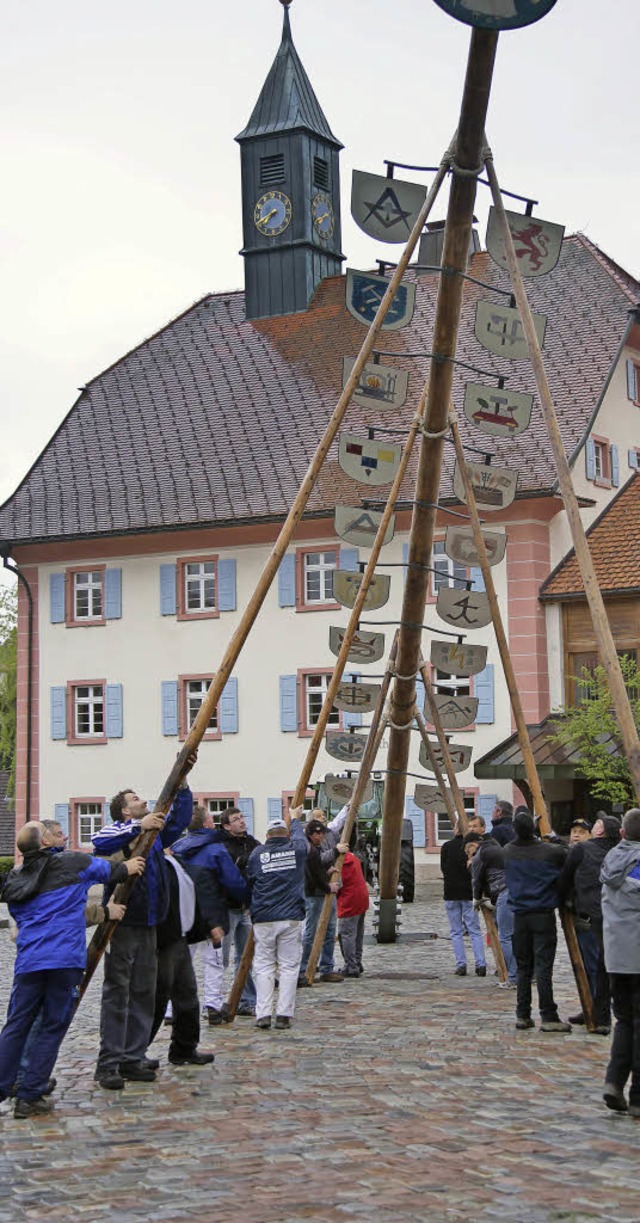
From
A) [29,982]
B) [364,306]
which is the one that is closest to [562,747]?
[364,306]

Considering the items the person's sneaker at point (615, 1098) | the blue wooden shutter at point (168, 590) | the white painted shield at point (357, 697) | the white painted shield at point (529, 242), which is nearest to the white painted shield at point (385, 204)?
the white painted shield at point (529, 242)

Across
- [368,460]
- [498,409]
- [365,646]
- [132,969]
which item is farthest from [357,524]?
[132,969]

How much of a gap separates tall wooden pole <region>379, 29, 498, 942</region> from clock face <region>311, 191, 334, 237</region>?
26588mm

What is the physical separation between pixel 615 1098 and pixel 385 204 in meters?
8.01

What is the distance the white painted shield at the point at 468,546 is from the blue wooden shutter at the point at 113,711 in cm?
2356

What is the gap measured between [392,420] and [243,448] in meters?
3.57

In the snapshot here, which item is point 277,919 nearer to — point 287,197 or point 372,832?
point 372,832

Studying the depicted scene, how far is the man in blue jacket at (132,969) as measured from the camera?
1150cm

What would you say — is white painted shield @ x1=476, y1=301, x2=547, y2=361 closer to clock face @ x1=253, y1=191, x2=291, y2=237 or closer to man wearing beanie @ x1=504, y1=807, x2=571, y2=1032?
man wearing beanie @ x1=504, y1=807, x2=571, y2=1032

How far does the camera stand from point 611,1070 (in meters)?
10.1

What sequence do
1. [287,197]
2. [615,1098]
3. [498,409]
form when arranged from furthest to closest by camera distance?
1. [287,197]
2. [498,409]
3. [615,1098]

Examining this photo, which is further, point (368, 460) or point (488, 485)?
point (488, 485)

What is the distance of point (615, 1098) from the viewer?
1005 centimetres

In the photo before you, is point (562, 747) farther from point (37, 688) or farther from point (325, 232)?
point (325, 232)
